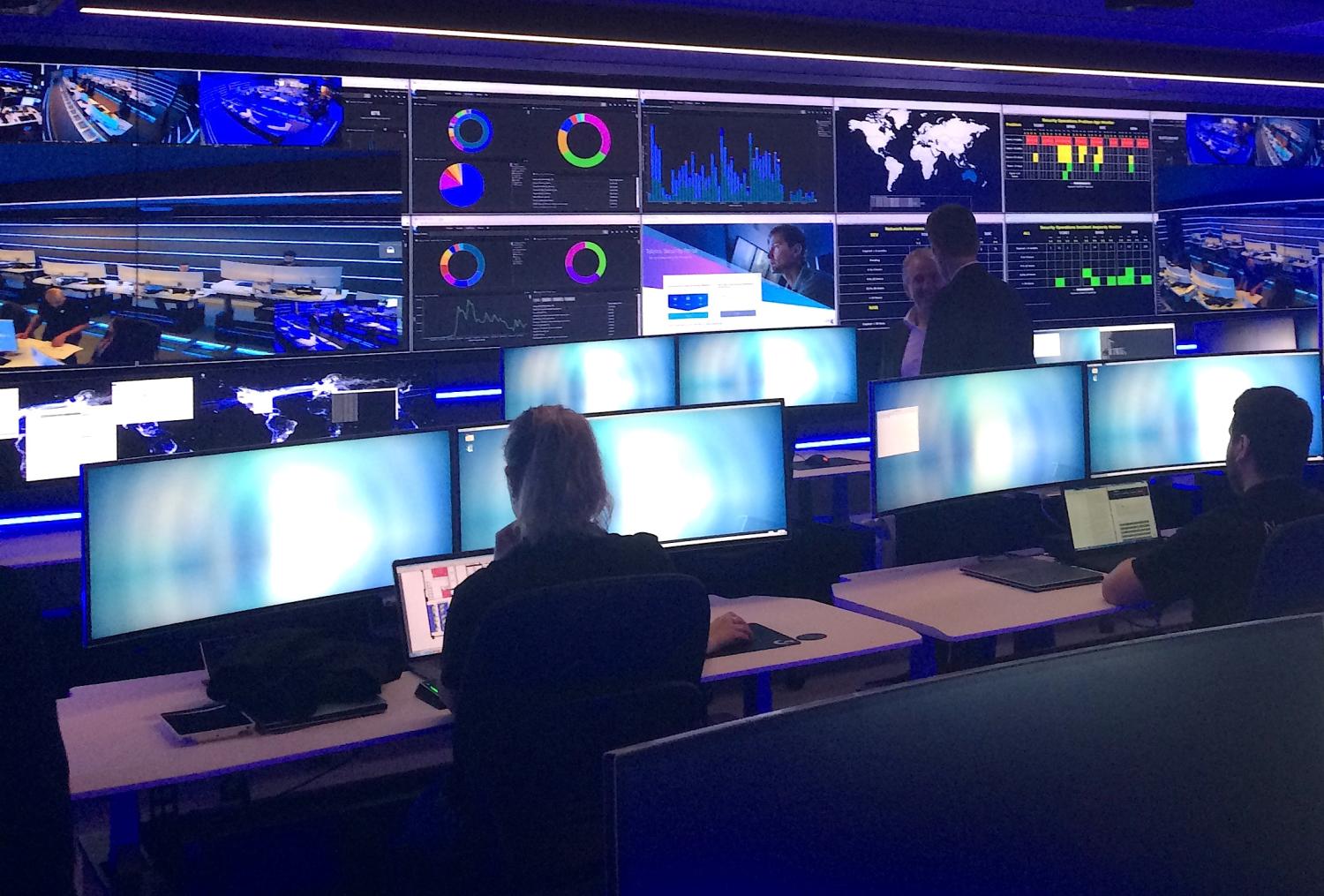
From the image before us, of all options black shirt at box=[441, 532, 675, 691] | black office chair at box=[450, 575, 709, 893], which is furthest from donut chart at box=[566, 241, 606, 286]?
black office chair at box=[450, 575, 709, 893]

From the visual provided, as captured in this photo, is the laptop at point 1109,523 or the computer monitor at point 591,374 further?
the computer monitor at point 591,374

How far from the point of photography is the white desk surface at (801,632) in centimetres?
254

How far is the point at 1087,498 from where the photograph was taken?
3271 millimetres

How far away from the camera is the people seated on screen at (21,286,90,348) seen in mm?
4617

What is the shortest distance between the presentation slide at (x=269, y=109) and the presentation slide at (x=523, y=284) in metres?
0.59

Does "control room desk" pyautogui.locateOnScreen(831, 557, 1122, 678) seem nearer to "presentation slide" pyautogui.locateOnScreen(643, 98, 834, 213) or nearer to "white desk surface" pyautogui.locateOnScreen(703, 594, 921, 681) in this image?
"white desk surface" pyautogui.locateOnScreen(703, 594, 921, 681)

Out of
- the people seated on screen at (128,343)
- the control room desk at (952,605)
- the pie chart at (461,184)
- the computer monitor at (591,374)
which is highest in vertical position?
the pie chart at (461,184)

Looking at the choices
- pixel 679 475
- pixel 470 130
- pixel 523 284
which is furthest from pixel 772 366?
pixel 679 475

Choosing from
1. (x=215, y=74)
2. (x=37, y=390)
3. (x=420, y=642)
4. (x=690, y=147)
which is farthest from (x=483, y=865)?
(x=690, y=147)

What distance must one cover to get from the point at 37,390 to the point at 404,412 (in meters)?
1.53

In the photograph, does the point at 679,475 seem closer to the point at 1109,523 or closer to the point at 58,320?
the point at 1109,523

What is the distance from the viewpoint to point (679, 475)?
10.1 ft

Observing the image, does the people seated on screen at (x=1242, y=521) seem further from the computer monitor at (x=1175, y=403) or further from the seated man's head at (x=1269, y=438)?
the computer monitor at (x=1175, y=403)

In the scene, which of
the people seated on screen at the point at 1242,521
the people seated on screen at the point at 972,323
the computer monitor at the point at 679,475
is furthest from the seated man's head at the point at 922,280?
the people seated on screen at the point at 1242,521
